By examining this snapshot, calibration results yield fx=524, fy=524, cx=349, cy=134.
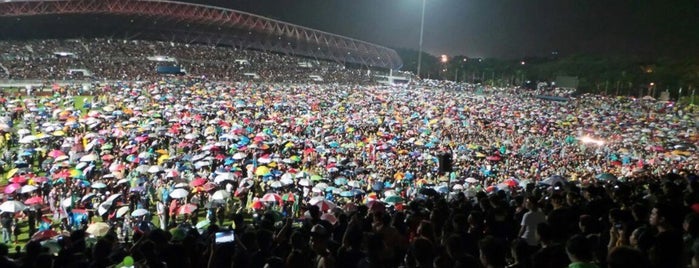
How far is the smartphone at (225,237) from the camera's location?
5.28 metres

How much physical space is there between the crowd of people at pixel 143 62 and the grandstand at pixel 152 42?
0.10m

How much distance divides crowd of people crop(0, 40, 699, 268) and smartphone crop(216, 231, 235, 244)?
0.05 m

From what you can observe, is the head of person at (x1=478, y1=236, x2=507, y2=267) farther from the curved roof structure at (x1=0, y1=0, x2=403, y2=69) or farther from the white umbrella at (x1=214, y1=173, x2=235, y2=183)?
the curved roof structure at (x1=0, y1=0, x2=403, y2=69)

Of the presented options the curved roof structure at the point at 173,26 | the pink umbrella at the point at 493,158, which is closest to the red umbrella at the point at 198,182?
the pink umbrella at the point at 493,158

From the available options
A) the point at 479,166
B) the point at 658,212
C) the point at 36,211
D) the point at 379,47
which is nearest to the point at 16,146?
the point at 36,211

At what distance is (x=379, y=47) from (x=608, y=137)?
7907cm

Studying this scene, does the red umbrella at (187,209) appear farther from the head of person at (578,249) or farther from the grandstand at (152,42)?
the grandstand at (152,42)

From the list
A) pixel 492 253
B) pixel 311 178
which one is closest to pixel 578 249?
pixel 492 253

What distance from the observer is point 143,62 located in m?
65.1

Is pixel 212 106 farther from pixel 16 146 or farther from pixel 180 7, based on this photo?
pixel 180 7

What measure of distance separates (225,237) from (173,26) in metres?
78.5

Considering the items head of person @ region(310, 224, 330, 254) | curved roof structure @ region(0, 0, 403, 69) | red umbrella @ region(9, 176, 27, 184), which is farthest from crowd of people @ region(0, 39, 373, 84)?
head of person @ region(310, 224, 330, 254)

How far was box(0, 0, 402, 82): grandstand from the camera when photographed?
58.2 metres

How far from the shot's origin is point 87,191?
13617 mm
